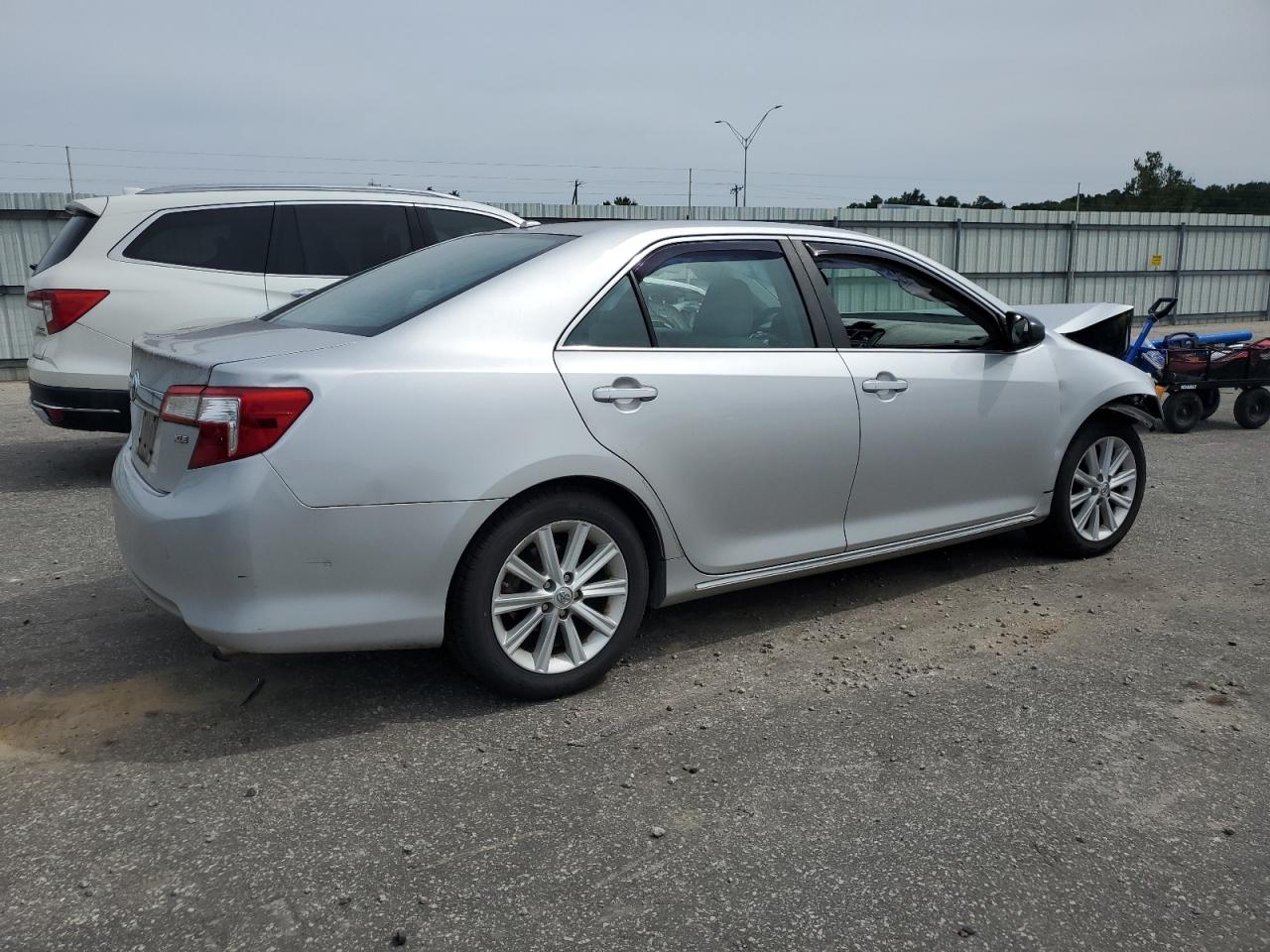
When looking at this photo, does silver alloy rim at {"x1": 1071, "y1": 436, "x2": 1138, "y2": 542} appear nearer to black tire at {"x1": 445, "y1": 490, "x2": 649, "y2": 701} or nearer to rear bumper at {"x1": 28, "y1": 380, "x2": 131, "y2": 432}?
black tire at {"x1": 445, "y1": 490, "x2": 649, "y2": 701}

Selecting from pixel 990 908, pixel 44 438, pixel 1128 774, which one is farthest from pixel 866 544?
pixel 44 438

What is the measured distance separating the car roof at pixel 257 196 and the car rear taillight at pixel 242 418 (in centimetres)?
457

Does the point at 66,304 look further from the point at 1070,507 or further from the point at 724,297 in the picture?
the point at 1070,507

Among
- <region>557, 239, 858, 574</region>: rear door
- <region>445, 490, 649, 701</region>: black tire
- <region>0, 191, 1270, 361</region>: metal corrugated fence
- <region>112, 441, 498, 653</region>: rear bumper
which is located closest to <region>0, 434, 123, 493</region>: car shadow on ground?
<region>112, 441, 498, 653</region>: rear bumper

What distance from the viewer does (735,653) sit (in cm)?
414

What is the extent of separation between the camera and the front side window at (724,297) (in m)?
3.93

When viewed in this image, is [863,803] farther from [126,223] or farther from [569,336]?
[126,223]

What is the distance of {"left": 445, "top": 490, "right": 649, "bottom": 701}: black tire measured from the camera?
3.42 metres

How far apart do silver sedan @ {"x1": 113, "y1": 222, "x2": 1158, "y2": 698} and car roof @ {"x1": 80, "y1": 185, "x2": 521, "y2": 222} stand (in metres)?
3.44

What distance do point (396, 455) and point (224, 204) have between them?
4.83 m

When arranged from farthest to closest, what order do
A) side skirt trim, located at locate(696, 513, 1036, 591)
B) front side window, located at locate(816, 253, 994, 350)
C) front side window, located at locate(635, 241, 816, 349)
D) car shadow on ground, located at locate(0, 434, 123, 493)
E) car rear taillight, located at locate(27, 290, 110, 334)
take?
car shadow on ground, located at locate(0, 434, 123, 493)
car rear taillight, located at locate(27, 290, 110, 334)
front side window, located at locate(816, 253, 994, 350)
side skirt trim, located at locate(696, 513, 1036, 591)
front side window, located at locate(635, 241, 816, 349)

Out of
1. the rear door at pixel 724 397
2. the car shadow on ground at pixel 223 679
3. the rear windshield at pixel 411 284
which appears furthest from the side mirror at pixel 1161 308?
the rear windshield at pixel 411 284

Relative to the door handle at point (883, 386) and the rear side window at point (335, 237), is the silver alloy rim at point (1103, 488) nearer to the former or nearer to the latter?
the door handle at point (883, 386)

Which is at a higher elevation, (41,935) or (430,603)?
(430,603)
